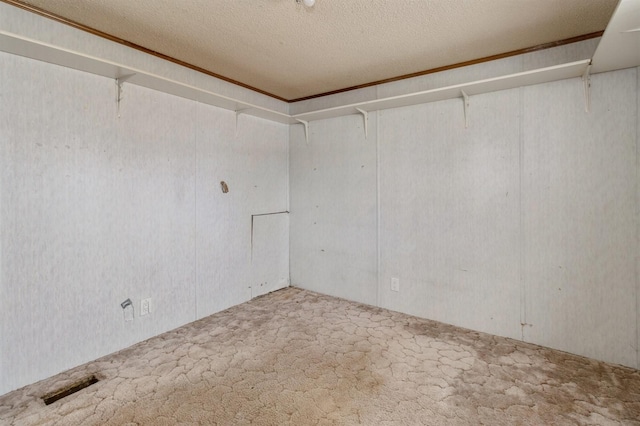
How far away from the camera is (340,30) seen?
2258 millimetres

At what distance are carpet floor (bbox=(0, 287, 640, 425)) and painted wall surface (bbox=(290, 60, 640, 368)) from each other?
0.95ft

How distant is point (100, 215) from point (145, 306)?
0.82 m

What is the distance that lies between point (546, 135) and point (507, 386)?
1844mm

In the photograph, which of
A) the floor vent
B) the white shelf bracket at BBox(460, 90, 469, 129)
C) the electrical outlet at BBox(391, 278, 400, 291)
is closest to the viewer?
the floor vent

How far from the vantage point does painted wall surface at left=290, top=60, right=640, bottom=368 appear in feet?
7.52

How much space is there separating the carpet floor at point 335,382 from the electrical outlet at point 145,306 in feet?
0.77

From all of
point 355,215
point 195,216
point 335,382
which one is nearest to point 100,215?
point 195,216

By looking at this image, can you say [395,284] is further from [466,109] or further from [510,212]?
[466,109]

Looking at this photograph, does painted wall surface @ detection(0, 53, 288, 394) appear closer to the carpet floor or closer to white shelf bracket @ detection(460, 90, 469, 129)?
the carpet floor

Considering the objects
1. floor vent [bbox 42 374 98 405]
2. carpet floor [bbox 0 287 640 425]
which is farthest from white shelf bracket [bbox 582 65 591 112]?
floor vent [bbox 42 374 98 405]

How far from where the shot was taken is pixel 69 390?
6.54 feet

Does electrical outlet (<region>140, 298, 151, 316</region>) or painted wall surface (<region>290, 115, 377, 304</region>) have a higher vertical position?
painted wall surface (<region>290, 115, 377, 304</region>)

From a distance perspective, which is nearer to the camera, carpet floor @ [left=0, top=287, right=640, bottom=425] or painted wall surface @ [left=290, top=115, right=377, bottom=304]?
carpet floor @ [left=0, top=287, right=640, bottom=425]

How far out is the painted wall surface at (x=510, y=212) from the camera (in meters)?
2.29
